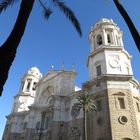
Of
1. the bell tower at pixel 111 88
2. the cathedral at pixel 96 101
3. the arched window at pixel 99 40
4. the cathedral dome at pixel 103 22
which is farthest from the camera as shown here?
the cathedral dome at pixel 103 22

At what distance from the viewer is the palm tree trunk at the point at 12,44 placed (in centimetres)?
587

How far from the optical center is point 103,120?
27.3 m

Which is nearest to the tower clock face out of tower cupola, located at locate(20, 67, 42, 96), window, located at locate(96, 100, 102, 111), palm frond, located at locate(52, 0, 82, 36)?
Result: window, located at locate(96, 100, 102, 111)

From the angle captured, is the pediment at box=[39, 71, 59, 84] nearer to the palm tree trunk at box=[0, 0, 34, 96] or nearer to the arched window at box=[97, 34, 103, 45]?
the arched window at box=[97, 34, 103, 45]

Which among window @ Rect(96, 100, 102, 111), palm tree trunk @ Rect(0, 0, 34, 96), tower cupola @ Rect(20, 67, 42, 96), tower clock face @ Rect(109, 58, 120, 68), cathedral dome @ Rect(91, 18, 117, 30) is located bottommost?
palm tree trunk @ Rect(0, 0, 34, 96)

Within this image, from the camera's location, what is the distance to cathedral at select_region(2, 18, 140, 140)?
2677cm

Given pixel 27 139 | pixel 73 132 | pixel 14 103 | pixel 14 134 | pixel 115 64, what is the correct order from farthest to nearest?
pixel 14 103, pixel 14 134, pixel 27 139, pixel 115 64, pixel 73 132

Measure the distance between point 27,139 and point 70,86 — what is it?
13.2 meters

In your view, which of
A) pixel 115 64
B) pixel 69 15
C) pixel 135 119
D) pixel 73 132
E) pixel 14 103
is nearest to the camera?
pixel 69 15

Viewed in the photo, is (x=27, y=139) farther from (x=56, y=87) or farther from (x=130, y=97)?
(x=130, y=97)

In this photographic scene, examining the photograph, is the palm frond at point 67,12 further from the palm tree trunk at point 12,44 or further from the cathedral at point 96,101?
the cathedral at point 96,101

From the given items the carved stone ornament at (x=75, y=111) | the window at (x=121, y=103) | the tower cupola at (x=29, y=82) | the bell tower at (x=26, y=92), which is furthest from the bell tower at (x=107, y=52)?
the tower cupola at (x=29, y=82)

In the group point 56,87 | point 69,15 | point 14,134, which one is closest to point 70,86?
point 56,87

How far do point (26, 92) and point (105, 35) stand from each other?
2639 centimetres
